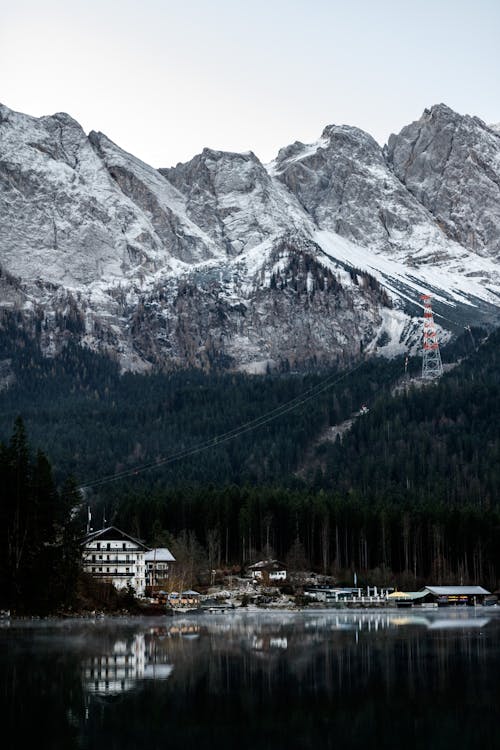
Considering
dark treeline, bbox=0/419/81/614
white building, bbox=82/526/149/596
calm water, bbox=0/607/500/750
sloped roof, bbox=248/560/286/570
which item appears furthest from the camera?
sloped roof, bbox=248/560/286/570

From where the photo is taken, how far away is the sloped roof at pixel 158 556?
438ft

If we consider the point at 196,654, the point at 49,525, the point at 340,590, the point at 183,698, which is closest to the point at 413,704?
the point at 183,698

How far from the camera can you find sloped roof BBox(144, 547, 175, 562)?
13362 cm

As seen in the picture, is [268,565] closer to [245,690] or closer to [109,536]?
[109,536]

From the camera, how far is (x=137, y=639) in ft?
210

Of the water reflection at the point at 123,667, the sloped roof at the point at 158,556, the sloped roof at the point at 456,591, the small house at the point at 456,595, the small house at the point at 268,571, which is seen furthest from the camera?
the small house at the point at 268,571

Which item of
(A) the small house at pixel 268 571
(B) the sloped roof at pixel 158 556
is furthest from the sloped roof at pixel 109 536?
(A) the small house at pixel 268 571

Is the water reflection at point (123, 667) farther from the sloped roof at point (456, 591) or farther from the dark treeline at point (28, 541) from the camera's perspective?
the sloped roof at point (456, 591)

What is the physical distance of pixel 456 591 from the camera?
138000 mm

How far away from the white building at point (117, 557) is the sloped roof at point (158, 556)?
4.96 meters

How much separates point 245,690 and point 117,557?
8694cm

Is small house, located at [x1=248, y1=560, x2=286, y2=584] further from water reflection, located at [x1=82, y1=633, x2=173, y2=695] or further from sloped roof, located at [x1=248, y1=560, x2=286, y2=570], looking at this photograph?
water reflection, located at [x1=82, y1=633, x2=173, y2=695]

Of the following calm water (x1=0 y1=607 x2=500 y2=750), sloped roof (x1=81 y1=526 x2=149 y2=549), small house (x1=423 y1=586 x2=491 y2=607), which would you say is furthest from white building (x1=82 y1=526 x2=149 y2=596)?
calm water (x1=0 y1=607 x2=500 y2=750)

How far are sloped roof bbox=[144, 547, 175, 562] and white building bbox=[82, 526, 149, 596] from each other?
4955mm
